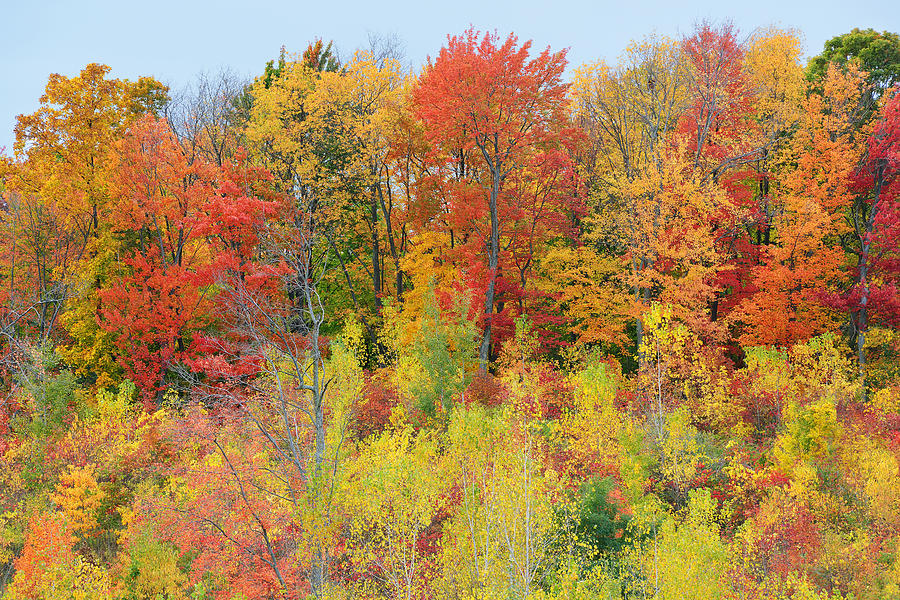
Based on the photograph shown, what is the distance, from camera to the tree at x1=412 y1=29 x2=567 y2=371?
26688mm

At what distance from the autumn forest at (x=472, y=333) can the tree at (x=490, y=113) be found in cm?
16

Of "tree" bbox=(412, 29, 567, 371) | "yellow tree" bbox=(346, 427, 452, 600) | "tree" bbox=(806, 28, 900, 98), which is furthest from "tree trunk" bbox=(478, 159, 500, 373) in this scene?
"tree" bbox=(806, 28, 900, 98)

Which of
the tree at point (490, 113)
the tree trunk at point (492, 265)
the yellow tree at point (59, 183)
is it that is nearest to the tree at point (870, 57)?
the tree at point (490, 113)

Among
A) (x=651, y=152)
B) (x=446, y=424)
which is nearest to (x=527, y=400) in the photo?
(x=446, y=424)

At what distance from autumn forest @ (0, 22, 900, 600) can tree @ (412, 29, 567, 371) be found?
16cm

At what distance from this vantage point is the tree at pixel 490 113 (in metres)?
26.7

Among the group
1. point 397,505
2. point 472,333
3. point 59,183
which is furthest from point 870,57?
point 59,183

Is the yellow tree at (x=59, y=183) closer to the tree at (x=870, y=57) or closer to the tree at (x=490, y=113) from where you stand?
the tree at (x=490, y=113)

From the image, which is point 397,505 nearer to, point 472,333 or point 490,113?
point 472,333

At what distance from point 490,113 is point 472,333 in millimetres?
10231

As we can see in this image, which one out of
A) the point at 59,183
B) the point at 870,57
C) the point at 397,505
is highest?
the point at 870,57

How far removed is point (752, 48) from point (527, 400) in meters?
25.3

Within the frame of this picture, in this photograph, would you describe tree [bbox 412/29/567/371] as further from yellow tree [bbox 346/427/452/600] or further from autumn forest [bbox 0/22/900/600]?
yellow tree [bbox 346/427/452/600]

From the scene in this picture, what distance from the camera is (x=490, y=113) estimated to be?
26812 millimetres
